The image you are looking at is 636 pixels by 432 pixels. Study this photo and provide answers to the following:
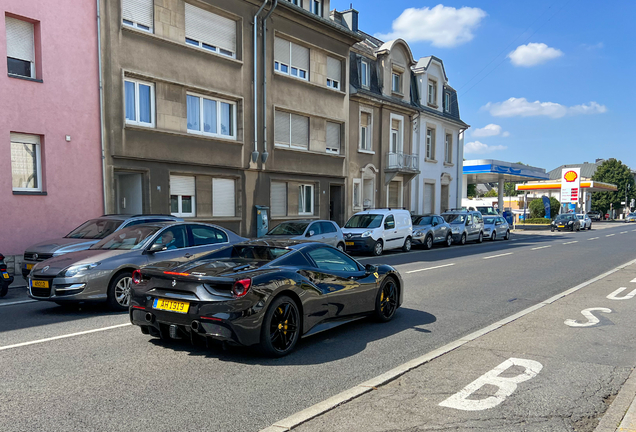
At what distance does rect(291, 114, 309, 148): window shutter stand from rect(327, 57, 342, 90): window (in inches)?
115

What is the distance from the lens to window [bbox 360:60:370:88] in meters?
26.6

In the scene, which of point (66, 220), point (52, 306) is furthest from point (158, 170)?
point (52, 306)

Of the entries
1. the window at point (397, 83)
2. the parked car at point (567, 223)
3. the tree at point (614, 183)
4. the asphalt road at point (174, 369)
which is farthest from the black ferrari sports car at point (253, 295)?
the tree at point (614, 183)

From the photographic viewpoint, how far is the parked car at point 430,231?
72.0ft

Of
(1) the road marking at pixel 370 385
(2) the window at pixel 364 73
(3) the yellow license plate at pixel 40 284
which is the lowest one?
(1) the road marking at pixel 370 385

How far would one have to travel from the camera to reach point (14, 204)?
13102 mm

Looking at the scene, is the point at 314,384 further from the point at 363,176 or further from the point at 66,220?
the point at 363,176

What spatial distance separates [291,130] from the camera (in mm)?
21969

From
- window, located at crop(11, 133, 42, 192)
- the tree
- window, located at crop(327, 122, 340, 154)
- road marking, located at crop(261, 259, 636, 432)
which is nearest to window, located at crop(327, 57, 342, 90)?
window, located at crop(327, 122, 340, 154)

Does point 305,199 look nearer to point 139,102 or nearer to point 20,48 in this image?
point 139,102

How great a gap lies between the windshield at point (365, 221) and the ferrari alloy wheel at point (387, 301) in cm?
1182

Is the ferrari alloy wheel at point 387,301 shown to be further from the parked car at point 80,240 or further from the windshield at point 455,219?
the windshield at point 455,219

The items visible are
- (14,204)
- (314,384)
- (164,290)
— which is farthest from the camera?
(14,204)

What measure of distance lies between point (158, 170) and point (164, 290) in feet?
39.6
